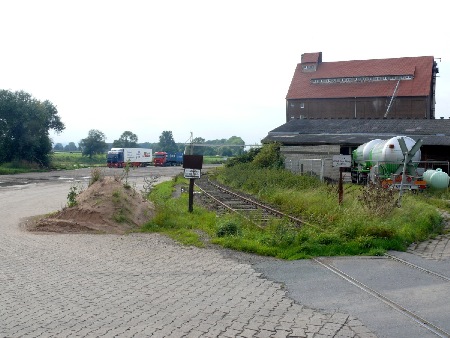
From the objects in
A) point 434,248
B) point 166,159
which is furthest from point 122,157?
point 434,248

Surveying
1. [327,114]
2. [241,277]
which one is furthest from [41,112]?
[241,277]

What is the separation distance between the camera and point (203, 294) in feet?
24.4

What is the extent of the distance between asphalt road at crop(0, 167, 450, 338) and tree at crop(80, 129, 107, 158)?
3602 inches

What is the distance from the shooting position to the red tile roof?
61.1m

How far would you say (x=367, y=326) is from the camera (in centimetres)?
601

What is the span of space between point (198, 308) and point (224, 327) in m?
0.81

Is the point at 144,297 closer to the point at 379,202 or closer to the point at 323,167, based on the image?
the point at 379,202

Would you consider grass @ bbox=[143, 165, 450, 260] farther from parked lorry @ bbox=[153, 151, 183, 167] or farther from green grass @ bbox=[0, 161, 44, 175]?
parked lorry @ bbox=[153, 151, 183, 167]

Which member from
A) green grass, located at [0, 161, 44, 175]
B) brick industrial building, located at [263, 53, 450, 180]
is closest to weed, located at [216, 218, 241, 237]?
brick industrial building, located at [263, 53, 450, 180]

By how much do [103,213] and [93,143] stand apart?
88877mm

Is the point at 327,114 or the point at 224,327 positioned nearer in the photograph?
the point at 224,327

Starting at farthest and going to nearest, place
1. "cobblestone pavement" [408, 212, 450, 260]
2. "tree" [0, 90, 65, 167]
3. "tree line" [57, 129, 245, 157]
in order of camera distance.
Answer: "tree line" [57, 129, 245, 157], "tree" [0, 90, 65, 167], "cobblestone pavement" [408, 212, 450, 260]

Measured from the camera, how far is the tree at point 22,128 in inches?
2285

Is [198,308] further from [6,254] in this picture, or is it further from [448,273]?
[6,254]
